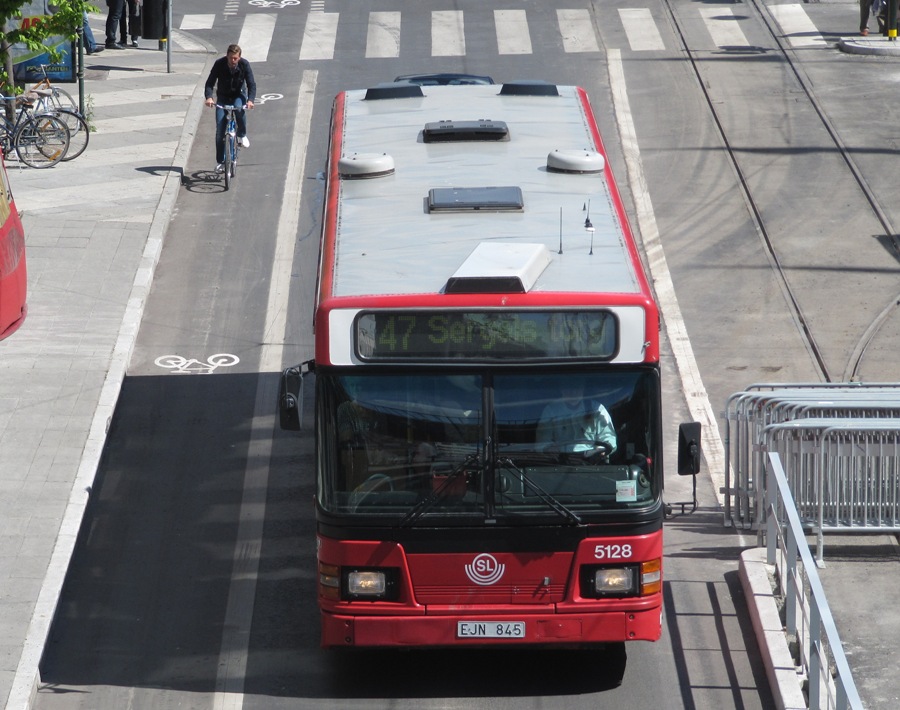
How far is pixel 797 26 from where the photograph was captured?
2592 centimetres

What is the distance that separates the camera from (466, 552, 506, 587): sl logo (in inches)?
328

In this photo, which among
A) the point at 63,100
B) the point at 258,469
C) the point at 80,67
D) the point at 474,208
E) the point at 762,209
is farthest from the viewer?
the point at 63,100

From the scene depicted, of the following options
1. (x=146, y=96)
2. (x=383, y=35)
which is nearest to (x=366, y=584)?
(x=146, y=96)

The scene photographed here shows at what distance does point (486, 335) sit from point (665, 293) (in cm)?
823

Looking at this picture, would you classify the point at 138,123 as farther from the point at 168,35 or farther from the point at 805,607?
the point at 805,607

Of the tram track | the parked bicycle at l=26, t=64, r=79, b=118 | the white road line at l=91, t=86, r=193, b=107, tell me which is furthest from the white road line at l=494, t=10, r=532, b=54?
the parked bicycle at l=26, t=64, r=79, b=118

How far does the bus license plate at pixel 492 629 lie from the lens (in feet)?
27.7

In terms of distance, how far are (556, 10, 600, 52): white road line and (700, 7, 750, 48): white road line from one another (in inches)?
84.7

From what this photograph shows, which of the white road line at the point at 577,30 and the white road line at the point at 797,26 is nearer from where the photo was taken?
the white road line at the point at 577,30

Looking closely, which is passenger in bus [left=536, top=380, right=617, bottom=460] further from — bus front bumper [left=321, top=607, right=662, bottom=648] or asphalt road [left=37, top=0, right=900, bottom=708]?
asphalt road [left=37, top=0, right=900, bottom=708]

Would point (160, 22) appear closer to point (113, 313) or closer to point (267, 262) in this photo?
point (267, 262)

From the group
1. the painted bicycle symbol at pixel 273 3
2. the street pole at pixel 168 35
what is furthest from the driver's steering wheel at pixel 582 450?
the painted bicycle symbol at pixel 273 3

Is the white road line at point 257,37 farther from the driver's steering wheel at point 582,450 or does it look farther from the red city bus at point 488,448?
the driver's steering wheel at point 582,450

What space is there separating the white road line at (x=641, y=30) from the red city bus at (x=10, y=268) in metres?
13.3
